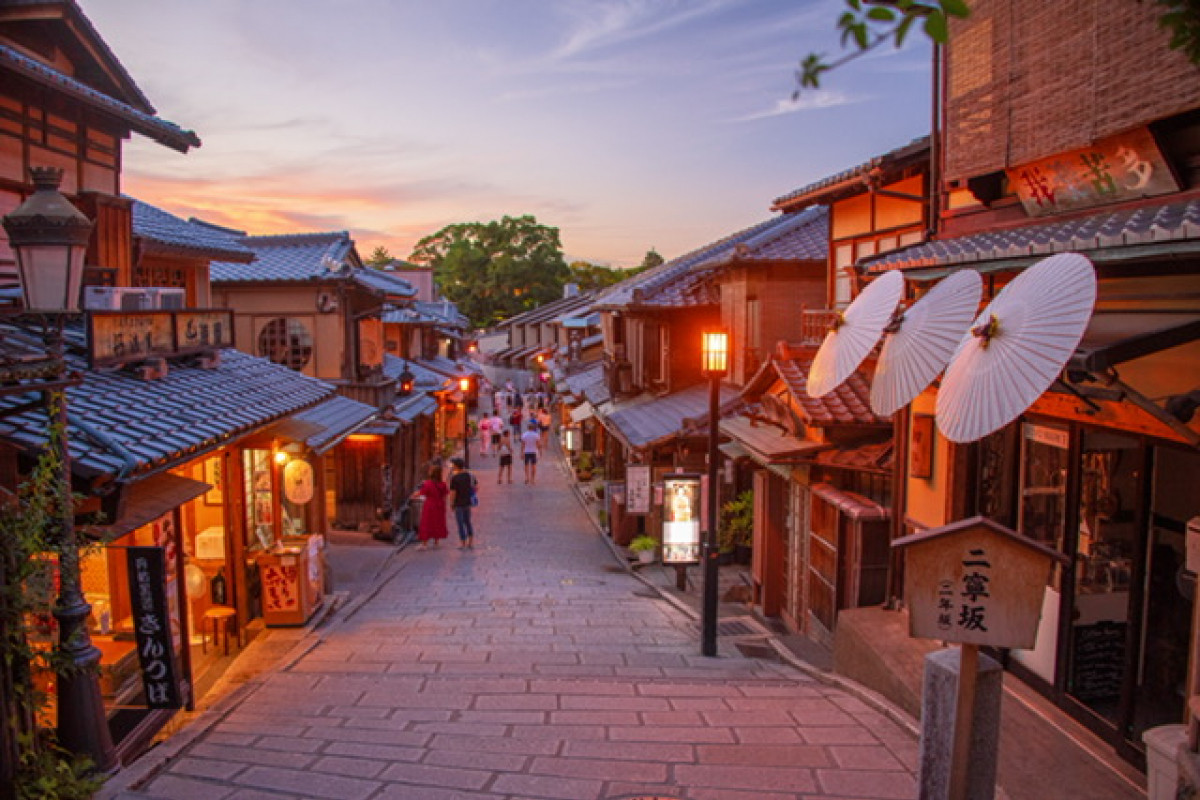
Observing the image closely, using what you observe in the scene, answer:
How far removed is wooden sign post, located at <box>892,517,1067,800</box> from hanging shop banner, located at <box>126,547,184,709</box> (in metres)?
6.54

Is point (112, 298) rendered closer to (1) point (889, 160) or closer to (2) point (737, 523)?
(1) point (889, 160)

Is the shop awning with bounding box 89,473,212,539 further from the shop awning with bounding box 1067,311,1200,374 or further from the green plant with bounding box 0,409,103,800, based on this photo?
the shop awning with bounding box 1067,311,1200,374

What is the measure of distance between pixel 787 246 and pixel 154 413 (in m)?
14.1

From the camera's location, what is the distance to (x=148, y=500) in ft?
28.2

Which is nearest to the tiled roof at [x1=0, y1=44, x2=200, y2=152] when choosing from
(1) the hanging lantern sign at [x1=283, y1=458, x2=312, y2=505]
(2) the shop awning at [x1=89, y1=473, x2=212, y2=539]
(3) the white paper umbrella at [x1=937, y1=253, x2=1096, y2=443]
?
(2) the shop awning at [x1=89, y1=473, x2=212, y2=539]

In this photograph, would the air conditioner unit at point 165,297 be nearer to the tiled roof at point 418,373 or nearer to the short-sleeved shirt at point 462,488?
the short-sleeved shirt at point 462,488

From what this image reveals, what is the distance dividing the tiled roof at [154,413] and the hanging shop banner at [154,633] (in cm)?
97

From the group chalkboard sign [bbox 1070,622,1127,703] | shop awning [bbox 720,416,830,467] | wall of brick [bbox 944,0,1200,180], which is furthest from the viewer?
shop awning [bbox 720,416,830,467]

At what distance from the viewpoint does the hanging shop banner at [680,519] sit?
1602 cm

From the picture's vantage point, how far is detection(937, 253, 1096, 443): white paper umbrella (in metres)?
4.84

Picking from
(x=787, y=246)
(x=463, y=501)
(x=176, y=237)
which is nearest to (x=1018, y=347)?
(x=787, y=246)

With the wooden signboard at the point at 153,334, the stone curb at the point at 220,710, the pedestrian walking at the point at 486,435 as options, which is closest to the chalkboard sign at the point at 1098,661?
the stone curb at the point at 220,710

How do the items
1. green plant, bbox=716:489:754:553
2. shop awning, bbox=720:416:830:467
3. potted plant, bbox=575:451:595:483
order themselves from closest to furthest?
shop awning, bbox=720:416:830:467, green plant, bbox=716:489:754:553, potted plant, bbox=575:451:595:483

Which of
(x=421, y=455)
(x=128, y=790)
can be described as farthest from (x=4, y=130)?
(x=421, y=455)
